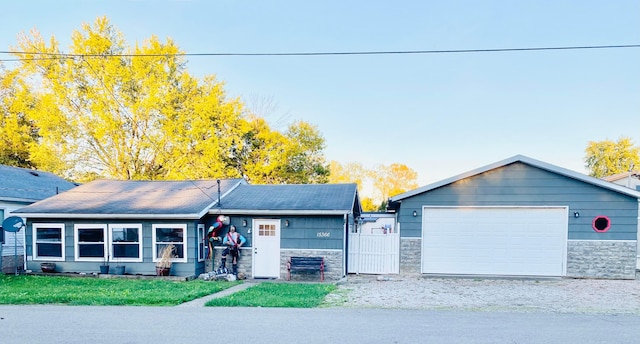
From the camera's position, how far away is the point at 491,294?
8.80 m

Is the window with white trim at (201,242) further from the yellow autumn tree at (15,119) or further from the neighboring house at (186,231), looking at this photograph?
the yellow autumn tree at (15,119)

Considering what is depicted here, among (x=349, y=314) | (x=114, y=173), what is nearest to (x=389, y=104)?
(x=349, y=314)

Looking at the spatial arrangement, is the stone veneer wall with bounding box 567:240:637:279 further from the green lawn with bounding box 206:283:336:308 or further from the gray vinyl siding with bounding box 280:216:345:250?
the green lawn with bounding box 206:283:336:308

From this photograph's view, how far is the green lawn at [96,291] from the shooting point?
24.5 ft

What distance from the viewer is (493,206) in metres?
11.8

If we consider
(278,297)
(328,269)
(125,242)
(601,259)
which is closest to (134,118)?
(125,242)

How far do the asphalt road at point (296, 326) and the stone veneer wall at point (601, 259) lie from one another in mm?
5562

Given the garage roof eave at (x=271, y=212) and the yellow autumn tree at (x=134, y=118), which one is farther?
the yellow autumn tree at (x=134, y=118)

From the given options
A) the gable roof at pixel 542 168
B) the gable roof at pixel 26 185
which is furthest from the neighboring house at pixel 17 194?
the gable roof at pixel 542 168

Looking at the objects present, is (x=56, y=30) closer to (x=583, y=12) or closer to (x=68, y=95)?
(x=68, y=95)

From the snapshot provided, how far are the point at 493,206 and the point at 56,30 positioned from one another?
2577 centimetres

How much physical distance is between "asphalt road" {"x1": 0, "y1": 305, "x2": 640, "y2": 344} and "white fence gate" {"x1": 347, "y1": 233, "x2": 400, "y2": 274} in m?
5.32

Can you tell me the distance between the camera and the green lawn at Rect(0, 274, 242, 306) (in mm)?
7473

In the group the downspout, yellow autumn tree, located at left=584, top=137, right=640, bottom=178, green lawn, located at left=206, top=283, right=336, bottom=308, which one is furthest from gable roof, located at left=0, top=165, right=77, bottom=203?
yellow autumn tree, located at left=584, top=137, right=640, bottom=178
